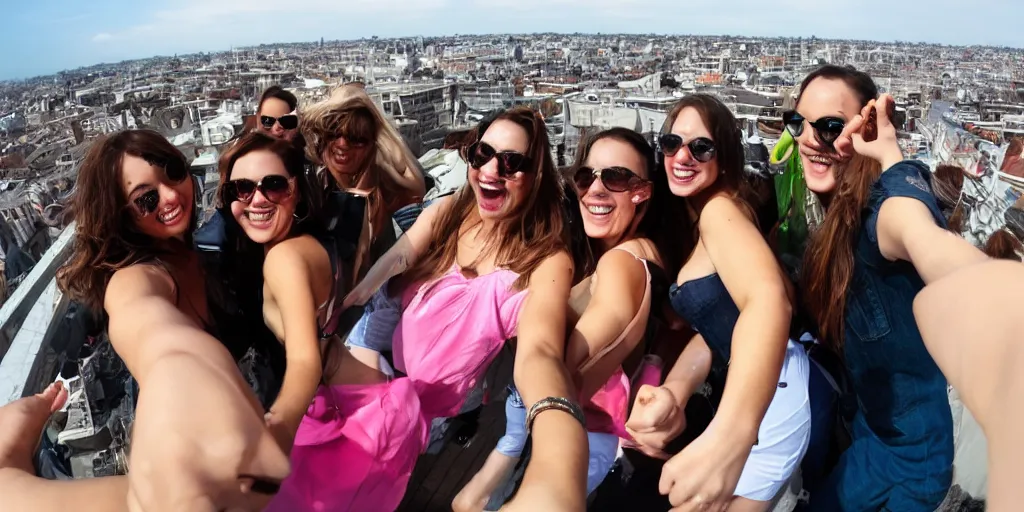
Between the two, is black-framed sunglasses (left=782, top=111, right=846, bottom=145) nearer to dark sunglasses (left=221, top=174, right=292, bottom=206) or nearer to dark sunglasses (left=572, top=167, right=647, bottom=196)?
dark sunglasses (left=572, top=167, right=647, bottom=196)

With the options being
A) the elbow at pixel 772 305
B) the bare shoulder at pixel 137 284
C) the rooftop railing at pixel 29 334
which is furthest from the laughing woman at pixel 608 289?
the rooftop railing at pixel 29 334

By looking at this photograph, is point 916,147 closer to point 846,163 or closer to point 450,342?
point 846,163

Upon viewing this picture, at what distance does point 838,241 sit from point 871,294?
0.16 meters

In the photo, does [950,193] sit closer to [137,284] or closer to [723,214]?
[723,214]

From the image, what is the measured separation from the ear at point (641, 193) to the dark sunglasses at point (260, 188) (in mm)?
1137

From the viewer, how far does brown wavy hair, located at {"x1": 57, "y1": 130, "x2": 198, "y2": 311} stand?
1.67m

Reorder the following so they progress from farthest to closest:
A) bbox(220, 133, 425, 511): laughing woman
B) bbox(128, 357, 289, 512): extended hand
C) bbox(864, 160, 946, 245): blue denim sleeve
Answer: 1. bbox(220, 133, 425, 511): laughing woman
2. bbox(864, 160, 946, 245): blue denim sleeve
3. bbox(128, 357, 289, 512): extended hand

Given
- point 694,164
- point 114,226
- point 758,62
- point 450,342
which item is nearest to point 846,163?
point 694,164

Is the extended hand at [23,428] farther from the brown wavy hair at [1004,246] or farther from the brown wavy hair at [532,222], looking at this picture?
the brown wavy hair at [1004,246]

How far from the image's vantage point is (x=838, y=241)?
161 cm

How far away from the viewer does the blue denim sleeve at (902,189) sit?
131cm

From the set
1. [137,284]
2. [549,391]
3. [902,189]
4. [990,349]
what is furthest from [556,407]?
[137,284]

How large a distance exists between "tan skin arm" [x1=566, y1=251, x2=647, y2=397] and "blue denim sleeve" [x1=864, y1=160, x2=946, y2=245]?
0.60 metres

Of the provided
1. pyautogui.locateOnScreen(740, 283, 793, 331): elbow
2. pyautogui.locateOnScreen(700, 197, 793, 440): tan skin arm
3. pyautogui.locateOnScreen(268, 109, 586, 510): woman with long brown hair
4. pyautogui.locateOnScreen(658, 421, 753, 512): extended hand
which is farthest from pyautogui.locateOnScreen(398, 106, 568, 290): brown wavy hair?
pyautogui.locateOnScreen(658, 421, 753, 512): extended hand
